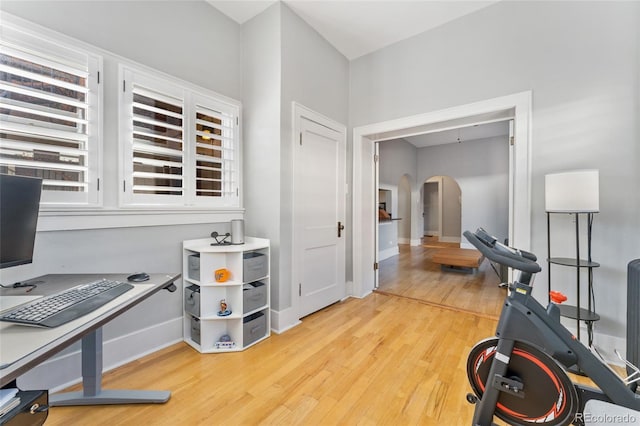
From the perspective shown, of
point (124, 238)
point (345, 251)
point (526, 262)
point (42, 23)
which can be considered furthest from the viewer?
point (345, 251)

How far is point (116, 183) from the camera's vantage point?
1.99 m

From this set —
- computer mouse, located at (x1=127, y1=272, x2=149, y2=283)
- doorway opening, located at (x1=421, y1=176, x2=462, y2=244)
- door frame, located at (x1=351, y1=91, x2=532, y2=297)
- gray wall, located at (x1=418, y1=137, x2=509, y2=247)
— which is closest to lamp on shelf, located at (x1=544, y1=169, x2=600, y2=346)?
door frame, located at (x1=351, y1=91, x2=532, y2=297)

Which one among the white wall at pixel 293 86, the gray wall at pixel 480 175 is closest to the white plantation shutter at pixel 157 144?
the white wall at pixel 293 86

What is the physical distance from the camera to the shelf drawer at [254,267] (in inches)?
87.9

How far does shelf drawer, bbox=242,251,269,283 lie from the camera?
2232mm

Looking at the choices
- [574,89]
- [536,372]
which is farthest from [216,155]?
[574,89]

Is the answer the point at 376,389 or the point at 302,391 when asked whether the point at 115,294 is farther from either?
the point at 376,389

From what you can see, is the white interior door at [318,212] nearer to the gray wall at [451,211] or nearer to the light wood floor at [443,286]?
the light wood floor at [443,286]

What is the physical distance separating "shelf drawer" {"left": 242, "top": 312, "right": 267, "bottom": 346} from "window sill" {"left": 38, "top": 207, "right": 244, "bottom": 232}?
97 cm

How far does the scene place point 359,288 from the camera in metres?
3.51

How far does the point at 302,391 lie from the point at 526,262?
1.49 m

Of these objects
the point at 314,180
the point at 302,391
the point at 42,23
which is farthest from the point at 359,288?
the point at 42,23

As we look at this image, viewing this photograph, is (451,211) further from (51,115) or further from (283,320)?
(51,115)

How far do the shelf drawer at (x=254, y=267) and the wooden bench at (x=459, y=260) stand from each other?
358 cm
